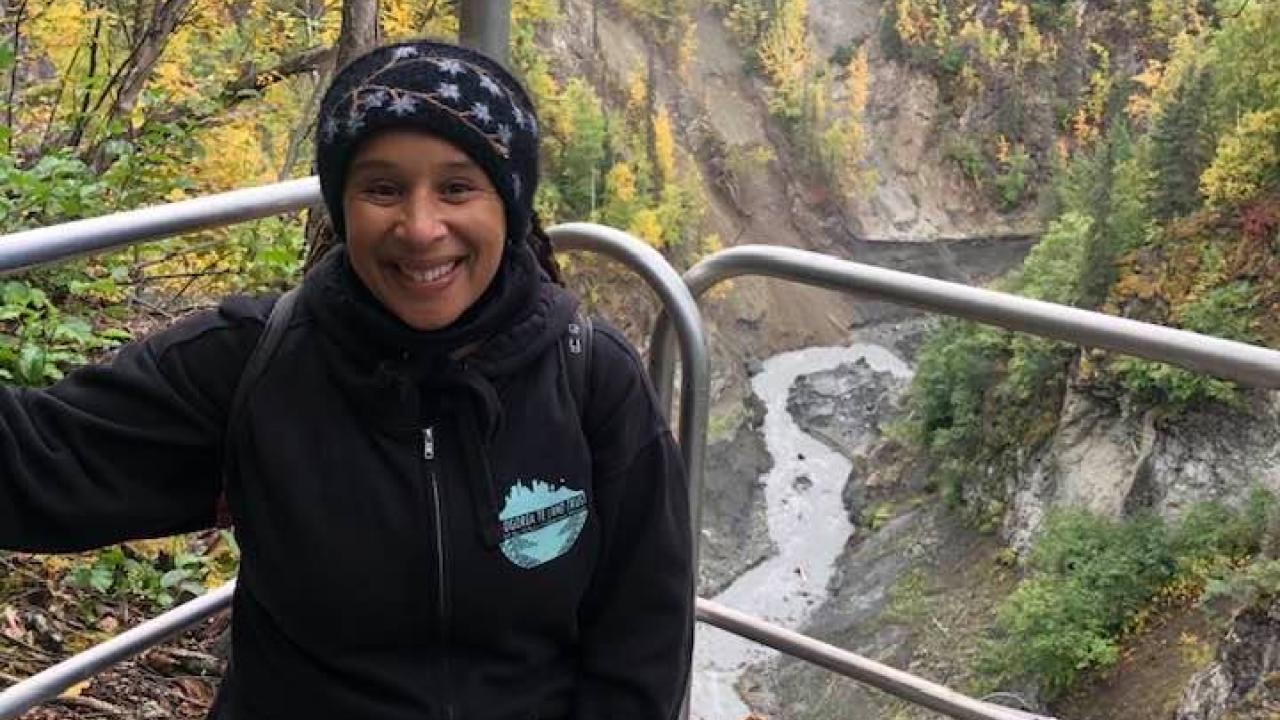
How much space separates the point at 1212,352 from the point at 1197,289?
2850 cm

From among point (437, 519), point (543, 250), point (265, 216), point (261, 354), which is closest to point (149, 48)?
point (265, 216)

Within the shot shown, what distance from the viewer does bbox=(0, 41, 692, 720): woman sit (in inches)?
45.4

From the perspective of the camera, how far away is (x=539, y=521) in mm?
1243

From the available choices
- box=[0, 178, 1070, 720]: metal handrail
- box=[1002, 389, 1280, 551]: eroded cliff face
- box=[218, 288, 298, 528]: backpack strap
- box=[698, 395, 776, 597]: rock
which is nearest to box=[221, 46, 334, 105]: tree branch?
box=[0, 178, 1070, 720]: metal handrail

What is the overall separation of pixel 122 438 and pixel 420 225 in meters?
0.35

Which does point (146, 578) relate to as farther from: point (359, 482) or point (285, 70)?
point (285, 70)

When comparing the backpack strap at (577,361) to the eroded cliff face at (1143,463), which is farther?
the eroded cliff face at (1143,463)

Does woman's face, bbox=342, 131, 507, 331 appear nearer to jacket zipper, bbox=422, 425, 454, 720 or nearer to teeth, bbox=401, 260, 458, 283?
teeth, bbox=401, 260, 458, 283

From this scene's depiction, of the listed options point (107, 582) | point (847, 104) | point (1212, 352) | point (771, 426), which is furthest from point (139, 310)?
point (847, 104)

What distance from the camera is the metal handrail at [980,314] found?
4.17 ft

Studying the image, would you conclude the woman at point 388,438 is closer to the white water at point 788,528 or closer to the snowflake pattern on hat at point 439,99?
the snowflake pattern on hat at point 439,99

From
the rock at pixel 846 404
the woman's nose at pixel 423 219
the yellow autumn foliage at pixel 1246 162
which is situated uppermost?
the woman's nose at pixel 423 219

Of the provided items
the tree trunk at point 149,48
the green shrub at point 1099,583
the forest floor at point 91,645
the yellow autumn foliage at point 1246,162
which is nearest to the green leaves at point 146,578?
the forest floor at point 91,645

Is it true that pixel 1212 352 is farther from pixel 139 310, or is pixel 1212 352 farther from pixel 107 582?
pixel 139 310
